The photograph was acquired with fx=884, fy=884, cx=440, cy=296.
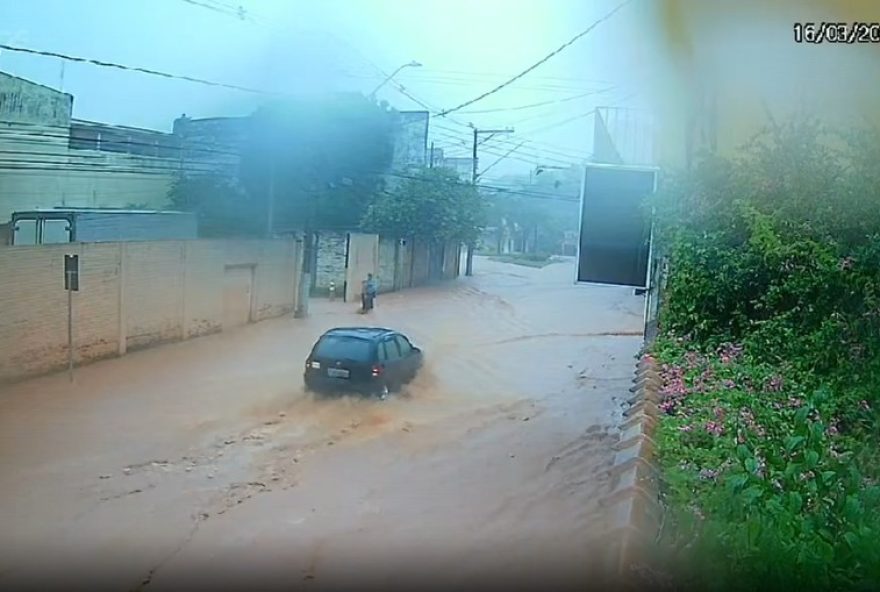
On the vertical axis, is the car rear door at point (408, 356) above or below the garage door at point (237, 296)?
below

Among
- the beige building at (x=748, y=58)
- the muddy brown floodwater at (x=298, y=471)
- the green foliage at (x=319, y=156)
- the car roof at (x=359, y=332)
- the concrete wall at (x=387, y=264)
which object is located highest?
the beige building at (x=748, y=58)

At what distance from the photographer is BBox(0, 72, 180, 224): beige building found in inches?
71.2

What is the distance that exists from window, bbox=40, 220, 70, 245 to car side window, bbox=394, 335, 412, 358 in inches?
29.6

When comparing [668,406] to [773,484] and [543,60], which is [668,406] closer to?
[773,484]

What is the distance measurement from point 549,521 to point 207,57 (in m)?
1.23

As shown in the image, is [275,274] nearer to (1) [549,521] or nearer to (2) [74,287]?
(2) [74,287]

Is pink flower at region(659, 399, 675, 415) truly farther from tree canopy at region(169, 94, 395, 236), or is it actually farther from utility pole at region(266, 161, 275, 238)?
utility pole at region(266, 161, 275, 238)

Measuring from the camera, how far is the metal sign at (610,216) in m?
2.18

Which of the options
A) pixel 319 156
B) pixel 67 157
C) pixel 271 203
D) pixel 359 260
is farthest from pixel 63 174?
pixel 359 260

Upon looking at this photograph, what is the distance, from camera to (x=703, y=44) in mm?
2076

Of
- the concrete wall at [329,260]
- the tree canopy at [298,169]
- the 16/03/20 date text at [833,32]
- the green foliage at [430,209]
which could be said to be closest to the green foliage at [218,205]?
the tree canopy at [298,169]

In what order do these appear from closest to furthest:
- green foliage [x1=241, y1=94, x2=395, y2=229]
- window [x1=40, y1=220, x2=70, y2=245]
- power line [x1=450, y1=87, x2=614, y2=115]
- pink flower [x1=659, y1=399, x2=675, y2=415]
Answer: window [x1=40, y1=220, x2=70, y2=245], green foliage [x1=241, y1=94, x2=395, y2=229], power line [x1=450, y1=87, x2=614, y2=115], pink flower [x1=659, y1=399, x2=675, y2=415]

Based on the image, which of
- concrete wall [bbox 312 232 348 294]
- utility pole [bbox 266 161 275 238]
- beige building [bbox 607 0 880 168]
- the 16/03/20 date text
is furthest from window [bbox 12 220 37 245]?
the 16/03/20 date text

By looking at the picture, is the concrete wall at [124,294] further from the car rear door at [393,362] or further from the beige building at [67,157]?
the car rear door at [393,362]
